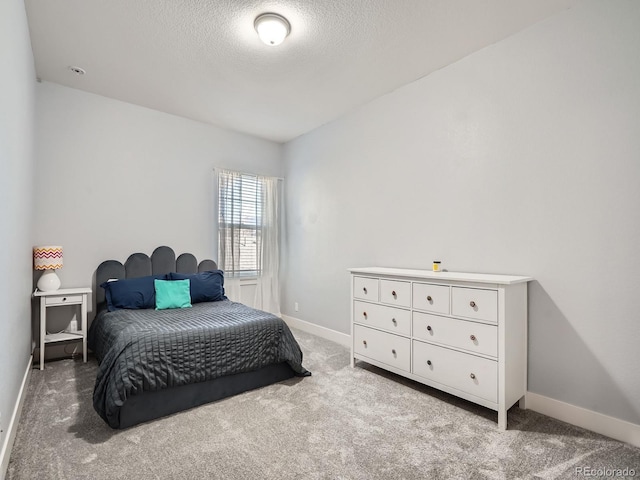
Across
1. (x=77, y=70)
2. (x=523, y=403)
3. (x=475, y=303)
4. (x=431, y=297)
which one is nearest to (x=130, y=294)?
(x=77, y=70)

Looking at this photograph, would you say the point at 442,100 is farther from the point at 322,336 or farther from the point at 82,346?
the point at 82,346

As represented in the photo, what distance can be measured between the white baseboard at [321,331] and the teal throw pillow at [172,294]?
1.63 meters

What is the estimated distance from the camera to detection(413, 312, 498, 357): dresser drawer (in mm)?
2240

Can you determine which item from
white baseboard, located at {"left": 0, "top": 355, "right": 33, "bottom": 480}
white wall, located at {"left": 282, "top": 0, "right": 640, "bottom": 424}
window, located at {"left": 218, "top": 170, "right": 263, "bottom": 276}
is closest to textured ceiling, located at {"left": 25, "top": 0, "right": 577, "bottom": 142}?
white wall, located at {"left": 282, "top": 0, "right": 640, "bottom": 424}

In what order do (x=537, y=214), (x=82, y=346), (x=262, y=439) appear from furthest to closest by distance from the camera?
1. (x=82, y=346)
2. (x=537, y=214)
3. (x=262, y=439)

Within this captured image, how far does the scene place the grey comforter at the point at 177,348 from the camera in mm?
2143

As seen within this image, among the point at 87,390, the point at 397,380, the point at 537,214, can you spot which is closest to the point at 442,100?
the point at 537,214

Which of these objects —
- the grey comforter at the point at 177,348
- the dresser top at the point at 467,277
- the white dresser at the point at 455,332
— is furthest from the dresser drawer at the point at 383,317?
the grey comforter at the point at 177,348

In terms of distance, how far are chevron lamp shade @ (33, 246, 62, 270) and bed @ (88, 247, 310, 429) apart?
1.57ft

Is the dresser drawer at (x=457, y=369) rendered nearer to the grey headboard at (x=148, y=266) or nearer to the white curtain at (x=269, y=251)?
the white curtain at (x=269, y=251)

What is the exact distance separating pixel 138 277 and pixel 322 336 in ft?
7.34

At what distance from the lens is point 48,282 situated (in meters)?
3.15

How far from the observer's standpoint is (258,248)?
15.7ft

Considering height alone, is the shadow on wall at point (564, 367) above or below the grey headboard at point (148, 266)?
below
